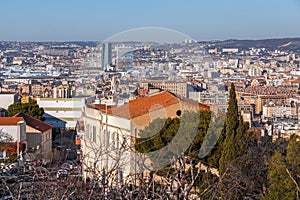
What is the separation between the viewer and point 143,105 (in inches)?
247

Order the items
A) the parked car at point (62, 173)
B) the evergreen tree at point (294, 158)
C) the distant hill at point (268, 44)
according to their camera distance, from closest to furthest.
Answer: the parked car at point (62, 173), the evergreen tree at point (294, 158), the distant hill at point (268, 44)

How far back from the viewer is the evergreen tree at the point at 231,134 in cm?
603

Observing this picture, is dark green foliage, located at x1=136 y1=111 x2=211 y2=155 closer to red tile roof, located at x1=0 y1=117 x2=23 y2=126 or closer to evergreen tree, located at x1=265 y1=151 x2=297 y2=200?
evergreen tree, located at x1=265 y1=151 x2=297 y2=200

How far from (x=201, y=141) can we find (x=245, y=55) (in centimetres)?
2125

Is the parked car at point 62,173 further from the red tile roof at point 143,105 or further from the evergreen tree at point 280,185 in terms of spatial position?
the red tile roof at point 143,105

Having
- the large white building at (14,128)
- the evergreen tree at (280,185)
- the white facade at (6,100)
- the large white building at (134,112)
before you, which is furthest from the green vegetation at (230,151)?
the white facade at (6,100)

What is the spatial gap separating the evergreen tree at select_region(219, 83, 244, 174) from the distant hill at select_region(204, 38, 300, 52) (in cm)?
1413

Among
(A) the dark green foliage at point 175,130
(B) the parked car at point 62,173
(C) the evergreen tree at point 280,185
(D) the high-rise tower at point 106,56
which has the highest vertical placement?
(D) the high-rise tower at point 106,56

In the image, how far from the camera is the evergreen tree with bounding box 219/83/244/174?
6.03 meters

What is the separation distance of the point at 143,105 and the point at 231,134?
0.97 meters

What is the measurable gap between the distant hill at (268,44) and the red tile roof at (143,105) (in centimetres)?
1428

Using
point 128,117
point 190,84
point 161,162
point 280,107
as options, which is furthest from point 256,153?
point 280,107

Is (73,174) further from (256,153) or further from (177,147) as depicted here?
(256,153)

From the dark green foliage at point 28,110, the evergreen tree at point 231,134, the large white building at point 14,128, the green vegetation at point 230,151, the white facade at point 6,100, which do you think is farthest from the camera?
the white facade at point 6,100
